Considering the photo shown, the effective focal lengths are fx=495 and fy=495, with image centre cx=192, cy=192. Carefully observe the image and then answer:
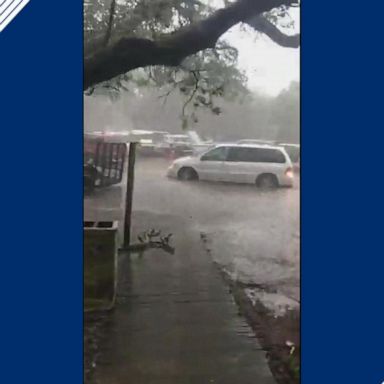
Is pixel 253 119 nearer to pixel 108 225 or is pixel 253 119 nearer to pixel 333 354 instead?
pixel 108 225

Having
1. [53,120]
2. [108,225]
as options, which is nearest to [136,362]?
[108,225]

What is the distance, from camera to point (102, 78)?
73.5 inches

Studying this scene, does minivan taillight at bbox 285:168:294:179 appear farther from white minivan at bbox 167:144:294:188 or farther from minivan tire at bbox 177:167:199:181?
minivan tire at bbox 177:167:199:181

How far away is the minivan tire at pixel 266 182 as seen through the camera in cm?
195

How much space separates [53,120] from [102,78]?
244 mm

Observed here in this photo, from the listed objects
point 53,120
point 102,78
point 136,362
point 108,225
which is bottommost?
point 136,362

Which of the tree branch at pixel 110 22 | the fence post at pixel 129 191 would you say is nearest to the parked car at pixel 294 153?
the fence post at pixel 129 191

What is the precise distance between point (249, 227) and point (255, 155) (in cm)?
29

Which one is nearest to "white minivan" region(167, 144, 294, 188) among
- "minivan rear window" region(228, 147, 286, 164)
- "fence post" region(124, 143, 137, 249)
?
"minivan rear window" region(228, 147, 286, 164)

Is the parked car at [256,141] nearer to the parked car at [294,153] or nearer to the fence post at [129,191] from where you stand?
the parked car at [294,153]

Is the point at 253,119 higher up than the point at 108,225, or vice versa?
the point at 253,119

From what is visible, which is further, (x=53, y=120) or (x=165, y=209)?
(x=165, y=209)

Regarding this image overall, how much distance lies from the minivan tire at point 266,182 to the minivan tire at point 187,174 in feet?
0.81

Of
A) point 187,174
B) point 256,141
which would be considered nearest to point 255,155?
point 256,141
